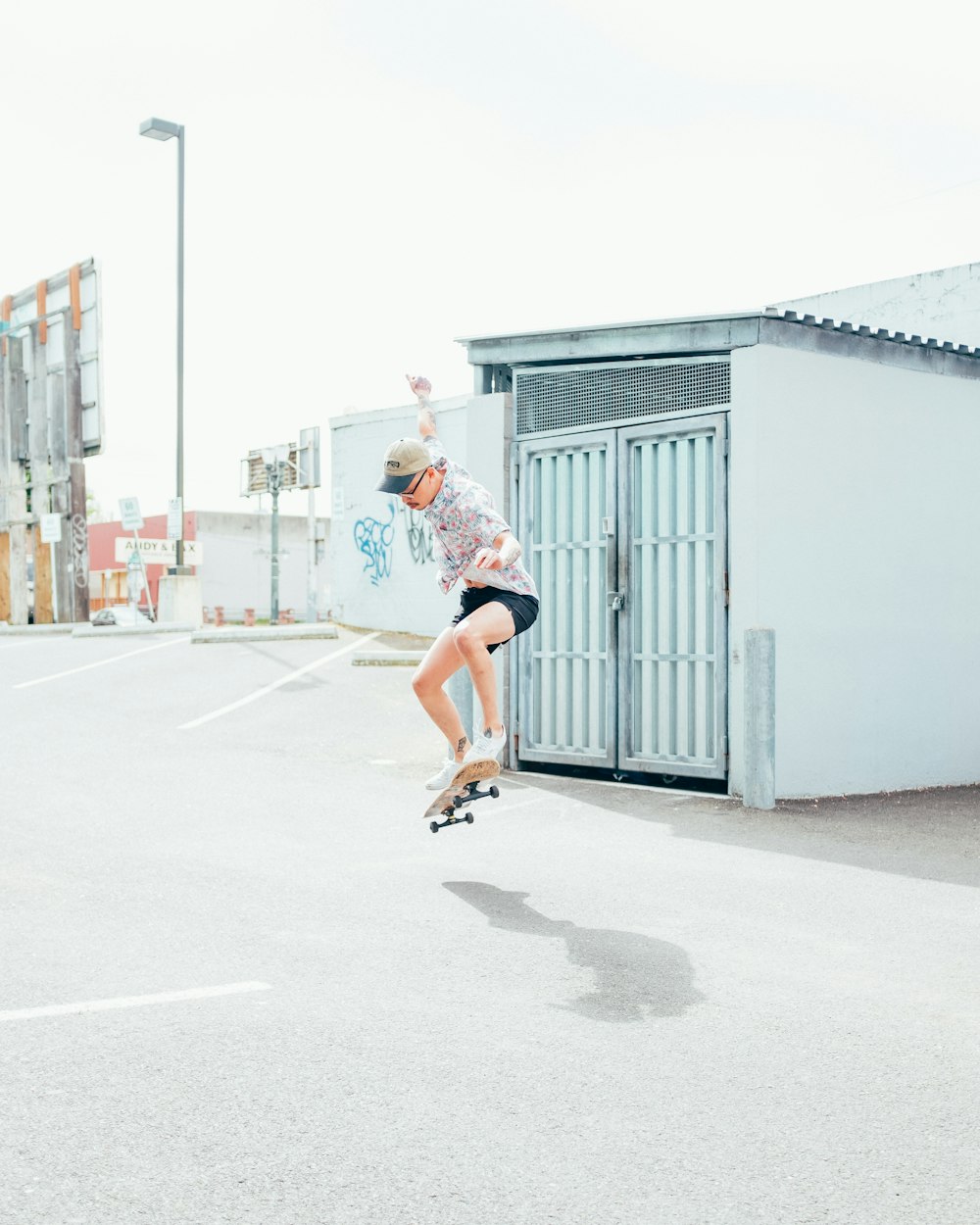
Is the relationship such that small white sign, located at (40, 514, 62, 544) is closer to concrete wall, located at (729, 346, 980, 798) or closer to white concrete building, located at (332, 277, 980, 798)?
white concrete building, located at (332, 277, 980, 798)

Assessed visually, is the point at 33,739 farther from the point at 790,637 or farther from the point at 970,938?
the point at 970,938

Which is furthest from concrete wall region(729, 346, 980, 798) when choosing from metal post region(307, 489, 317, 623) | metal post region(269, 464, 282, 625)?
metal post region(307, 489, 317, 623)

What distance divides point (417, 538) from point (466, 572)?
17.6 metres

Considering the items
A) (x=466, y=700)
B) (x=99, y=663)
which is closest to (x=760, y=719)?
(x=466, y=700)

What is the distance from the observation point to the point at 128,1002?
177 inches

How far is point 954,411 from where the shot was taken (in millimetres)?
10875

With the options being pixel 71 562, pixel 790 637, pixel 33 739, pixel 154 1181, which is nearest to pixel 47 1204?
pixel 154 1181

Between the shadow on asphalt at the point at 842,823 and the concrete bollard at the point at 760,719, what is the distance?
0.14m

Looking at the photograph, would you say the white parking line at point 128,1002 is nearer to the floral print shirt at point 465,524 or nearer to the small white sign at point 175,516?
the floral print shirt at point 465,524

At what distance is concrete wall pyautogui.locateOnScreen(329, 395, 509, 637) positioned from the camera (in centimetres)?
2366

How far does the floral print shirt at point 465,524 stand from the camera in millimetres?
6570

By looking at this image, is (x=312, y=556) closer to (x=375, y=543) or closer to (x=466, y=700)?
(x=375, y=543)

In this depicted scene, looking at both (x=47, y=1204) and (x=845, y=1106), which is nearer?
(x=47, y=1204)

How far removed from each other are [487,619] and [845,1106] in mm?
3461
